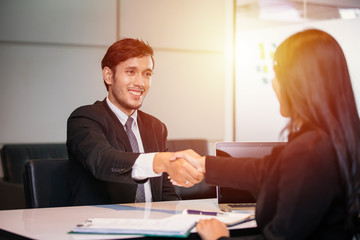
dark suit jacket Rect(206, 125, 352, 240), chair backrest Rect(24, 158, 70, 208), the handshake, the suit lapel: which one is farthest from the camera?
the suit lapel

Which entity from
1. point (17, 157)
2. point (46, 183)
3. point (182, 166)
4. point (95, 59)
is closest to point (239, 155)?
point (182, 166)

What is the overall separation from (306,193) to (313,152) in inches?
4.3

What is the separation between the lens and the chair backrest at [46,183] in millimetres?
1977

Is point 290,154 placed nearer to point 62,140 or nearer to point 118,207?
point 118,207

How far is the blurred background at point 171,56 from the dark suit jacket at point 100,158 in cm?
163

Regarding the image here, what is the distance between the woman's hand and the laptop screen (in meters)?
0.56

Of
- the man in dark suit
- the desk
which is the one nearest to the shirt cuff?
the man in dark suit

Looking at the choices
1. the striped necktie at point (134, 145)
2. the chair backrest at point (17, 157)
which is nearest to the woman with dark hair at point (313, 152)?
the striped necktie at point (134, 145)

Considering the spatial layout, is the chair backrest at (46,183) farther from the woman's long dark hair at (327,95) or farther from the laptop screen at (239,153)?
the woman's long dark hair at (327,95)

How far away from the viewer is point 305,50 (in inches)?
47.4

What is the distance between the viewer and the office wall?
372 cm

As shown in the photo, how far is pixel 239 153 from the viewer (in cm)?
193

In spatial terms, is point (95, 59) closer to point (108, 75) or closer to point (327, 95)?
point (108, 75)

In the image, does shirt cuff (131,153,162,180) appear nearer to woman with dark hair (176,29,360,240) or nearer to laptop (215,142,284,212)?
laptop (215,142,284,212)
